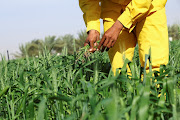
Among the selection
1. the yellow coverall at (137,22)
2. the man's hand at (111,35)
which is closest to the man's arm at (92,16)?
the yellow coverall at (137,22)

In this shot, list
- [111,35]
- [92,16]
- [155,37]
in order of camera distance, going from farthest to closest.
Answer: [92,16], [155,37], [111,35]

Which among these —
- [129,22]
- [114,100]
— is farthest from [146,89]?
[129,22]

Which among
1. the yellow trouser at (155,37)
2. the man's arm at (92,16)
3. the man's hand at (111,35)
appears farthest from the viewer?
the man's arm at (92,16)

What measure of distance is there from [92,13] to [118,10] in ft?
0.84

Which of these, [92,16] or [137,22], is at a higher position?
[92,16]

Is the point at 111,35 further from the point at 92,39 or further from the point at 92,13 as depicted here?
the point at 92,13

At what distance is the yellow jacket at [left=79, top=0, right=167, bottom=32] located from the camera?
1858mm

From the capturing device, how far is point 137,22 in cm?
216

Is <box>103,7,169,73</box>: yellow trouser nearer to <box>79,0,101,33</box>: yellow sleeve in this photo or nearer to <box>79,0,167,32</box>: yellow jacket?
<box>79,0,167,32</box>: yellow jacket

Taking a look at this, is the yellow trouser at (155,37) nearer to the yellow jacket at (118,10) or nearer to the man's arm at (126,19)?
the yellow jacket at (118,10)

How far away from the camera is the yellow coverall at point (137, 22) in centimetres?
188

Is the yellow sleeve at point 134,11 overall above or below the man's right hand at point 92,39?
above

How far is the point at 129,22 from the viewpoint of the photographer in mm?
1892

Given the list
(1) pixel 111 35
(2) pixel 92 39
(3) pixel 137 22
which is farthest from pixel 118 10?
(1) pixel 111 35
